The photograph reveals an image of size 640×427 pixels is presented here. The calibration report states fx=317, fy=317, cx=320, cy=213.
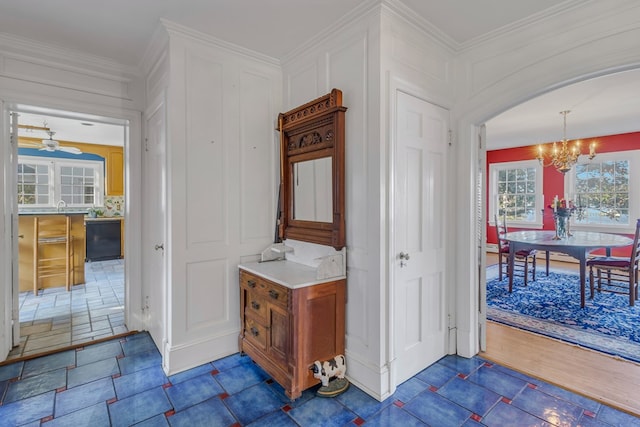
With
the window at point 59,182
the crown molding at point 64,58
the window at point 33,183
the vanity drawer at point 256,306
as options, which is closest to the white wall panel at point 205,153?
the vanity drawer at point 256,306

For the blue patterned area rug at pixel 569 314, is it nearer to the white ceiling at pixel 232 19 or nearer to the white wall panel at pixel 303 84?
the white ceiling at pixel 232 19

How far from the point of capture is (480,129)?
2764 millimetres

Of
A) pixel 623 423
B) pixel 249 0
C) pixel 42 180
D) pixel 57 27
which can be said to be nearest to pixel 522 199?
pixel 623 423

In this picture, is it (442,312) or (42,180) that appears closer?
(442,312)

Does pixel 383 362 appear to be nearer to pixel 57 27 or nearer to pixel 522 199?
pixel 57 27

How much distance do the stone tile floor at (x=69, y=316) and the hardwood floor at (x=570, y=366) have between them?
373 centimetres

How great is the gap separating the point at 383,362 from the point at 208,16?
274 cm

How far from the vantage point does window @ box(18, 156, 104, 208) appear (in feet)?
22.1

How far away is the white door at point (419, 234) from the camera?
2.30 meters

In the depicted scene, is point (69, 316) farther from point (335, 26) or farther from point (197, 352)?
point (335, 26)

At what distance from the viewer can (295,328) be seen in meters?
2.10

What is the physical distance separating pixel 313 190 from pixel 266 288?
86cm

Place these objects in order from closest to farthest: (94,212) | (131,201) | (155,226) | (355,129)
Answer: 1. (355,129)
2. (155,226)
3. (131,201)
4. (94,212)

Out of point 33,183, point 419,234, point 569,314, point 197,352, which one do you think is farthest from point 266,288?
point 33,183
